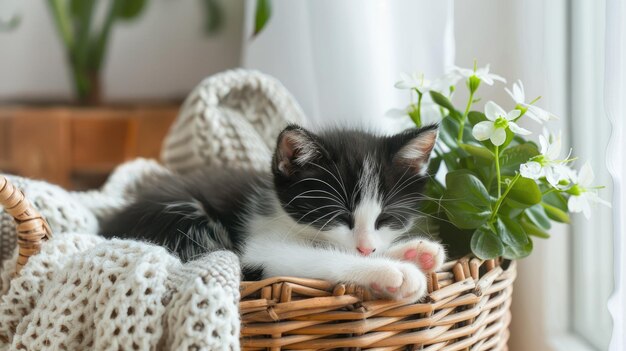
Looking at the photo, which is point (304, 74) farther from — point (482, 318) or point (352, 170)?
point (482, 318)

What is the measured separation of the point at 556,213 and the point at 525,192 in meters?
0.10

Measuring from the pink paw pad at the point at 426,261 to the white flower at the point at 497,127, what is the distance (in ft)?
0.61

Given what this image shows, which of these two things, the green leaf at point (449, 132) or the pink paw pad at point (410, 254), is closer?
the pink paw pad at point (410, 254)

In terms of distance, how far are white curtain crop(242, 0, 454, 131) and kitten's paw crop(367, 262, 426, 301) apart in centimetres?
50

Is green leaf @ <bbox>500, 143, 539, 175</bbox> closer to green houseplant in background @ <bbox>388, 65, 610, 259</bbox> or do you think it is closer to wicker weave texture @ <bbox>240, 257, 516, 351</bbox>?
green houseplant in background @ <bbox>388, 65, 610, 259</bbox>

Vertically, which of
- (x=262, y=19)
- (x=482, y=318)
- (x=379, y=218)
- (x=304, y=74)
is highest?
(x=262, y=19)

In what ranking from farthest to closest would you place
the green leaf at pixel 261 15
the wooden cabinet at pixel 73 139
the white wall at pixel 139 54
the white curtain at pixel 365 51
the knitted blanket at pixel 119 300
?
1. the white wall at pixel 139 54
2. the wooden cabinet at pixel 73 139
3. the green leaf at pixel 261 15
4. the white curtain at pixel 365 51
5. the knitted blanket at pixel 119 300

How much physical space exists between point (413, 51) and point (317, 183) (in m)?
0.42

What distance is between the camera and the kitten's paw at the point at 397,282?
82 cm

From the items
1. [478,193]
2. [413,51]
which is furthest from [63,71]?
[478,193]

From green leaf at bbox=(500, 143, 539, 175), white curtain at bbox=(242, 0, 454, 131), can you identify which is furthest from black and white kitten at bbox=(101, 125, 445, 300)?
white curtain at bbox=(242, 0, 454, 131)

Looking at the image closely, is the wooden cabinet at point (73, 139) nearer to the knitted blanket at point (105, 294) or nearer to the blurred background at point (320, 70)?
the blurred background at point (320, 70)

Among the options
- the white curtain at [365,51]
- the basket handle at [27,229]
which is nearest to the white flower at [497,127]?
the white curtain at [365,51]

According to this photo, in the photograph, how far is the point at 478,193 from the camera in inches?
39.2
